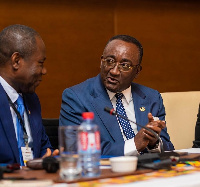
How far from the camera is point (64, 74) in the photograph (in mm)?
5531

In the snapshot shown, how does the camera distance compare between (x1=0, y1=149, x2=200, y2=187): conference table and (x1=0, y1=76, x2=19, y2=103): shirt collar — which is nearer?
(x1=0, y1=149, x2=200, y2=187): conference table

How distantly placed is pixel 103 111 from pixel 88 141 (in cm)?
156

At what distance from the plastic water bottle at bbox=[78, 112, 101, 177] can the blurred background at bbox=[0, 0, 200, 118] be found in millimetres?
3420

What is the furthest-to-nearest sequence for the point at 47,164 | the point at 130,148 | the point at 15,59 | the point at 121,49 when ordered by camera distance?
1. the point at 121,49
2. the point at 130,148
3. the point at 15,59
4. the point at 47,164

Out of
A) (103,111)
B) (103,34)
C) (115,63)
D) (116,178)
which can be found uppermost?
(103,34)

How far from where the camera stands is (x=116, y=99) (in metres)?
3.59

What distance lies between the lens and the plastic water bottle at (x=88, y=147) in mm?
1897

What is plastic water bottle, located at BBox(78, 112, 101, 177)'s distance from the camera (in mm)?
1897

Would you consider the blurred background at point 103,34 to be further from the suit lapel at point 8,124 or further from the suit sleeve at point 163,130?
the suit lapel at point 8,124

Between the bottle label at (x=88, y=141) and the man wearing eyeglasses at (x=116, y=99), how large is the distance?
1.33 meters

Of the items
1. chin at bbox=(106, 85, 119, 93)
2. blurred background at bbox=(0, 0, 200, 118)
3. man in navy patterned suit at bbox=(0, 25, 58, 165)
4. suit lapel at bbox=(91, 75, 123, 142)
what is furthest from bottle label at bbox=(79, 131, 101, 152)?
blurred background at bbox=(0, 0, 200, 118)

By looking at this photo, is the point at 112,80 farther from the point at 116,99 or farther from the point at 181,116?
the point at 181,116

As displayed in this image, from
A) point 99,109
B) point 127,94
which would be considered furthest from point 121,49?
point 99,109

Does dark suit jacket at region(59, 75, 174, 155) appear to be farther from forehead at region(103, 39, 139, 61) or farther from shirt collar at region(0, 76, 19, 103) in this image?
shirt collar at region(0, 76, 19, 103)
